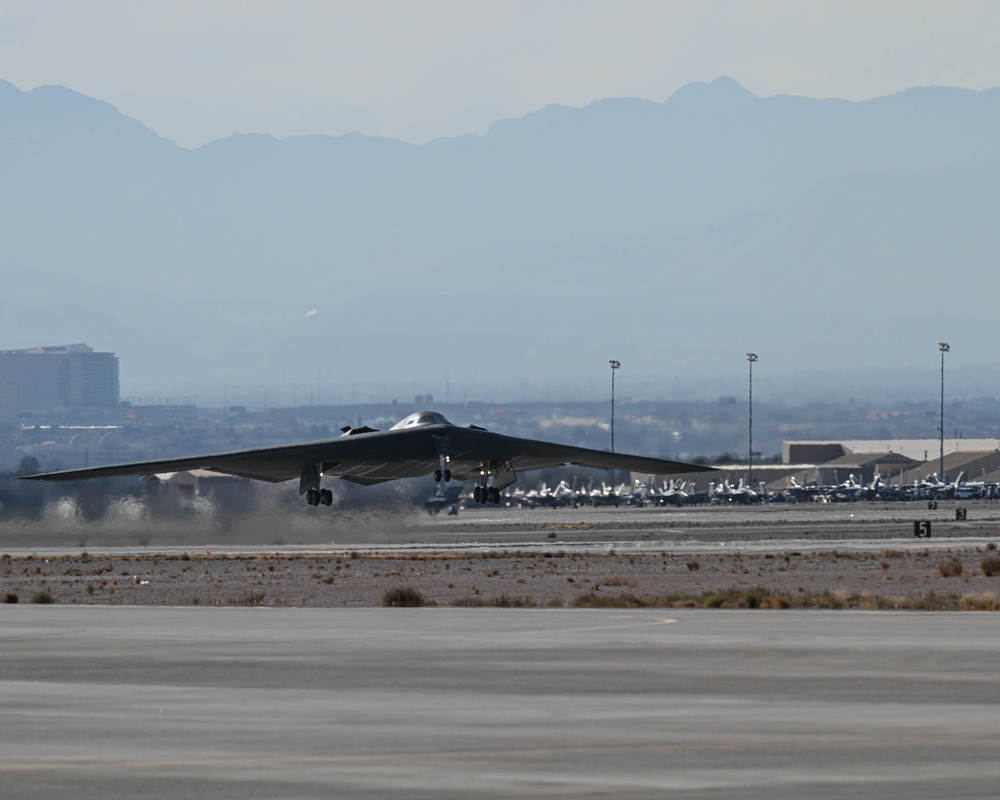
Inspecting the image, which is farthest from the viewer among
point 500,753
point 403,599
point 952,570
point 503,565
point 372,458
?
point 372,458

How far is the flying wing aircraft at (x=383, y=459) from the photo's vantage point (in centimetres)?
5941

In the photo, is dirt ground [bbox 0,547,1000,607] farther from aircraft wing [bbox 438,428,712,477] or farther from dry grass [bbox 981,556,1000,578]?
aircraft wing [bbox 438,428,712,477]

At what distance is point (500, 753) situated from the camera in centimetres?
1501

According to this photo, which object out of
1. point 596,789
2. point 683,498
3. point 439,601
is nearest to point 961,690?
point 596,789

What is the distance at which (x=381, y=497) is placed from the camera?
67938 millimetres

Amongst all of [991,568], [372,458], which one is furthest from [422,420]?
[991,568]

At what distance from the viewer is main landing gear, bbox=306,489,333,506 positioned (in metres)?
61.6

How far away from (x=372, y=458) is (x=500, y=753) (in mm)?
45921

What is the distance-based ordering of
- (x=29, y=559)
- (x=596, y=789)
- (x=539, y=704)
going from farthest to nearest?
(x=29, y=559), (x=539, y=704), (x=596, y=789)

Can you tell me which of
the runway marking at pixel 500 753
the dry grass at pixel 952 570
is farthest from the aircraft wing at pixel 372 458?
the runway marking at pixel 500 753

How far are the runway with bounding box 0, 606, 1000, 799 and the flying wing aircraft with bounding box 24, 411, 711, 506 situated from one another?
31373 millimetres

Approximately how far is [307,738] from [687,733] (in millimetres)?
3354

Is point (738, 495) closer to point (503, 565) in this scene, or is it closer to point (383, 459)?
point (383, 459)

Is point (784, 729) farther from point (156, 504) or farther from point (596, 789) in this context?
point (156, 504)
